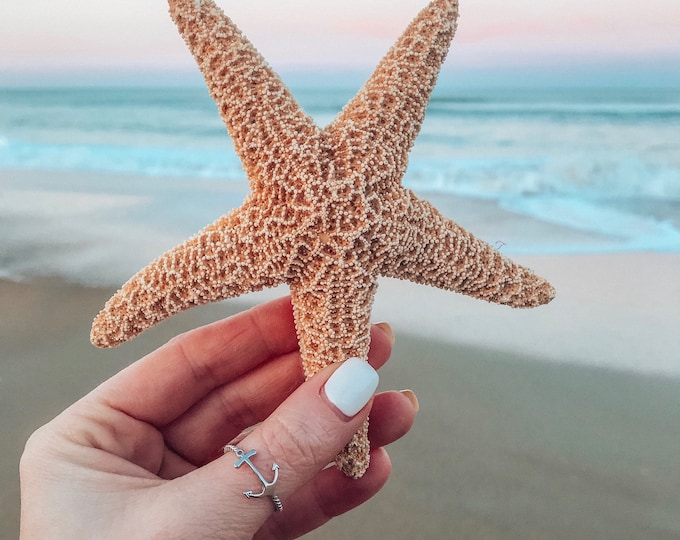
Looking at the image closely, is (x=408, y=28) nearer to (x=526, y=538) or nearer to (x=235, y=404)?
(x=235, y=404)

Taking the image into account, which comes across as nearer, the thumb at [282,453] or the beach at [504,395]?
the thumb at [282,453]

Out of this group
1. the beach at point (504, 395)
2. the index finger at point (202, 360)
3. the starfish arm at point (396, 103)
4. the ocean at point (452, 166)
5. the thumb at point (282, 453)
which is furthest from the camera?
the ocean at point (452, 166)

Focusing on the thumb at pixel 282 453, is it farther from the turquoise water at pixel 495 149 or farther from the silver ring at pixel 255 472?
the turquoise water at pixel 495 149

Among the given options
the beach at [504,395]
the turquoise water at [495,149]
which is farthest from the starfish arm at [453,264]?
the turquoise water at [495,149]

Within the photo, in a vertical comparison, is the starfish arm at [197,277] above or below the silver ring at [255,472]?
above

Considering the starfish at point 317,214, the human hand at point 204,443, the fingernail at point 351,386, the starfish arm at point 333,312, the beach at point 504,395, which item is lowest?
the beach at point 504,395

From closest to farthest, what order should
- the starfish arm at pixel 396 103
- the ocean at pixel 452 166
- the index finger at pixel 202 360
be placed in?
the starfish arm at pixel 396 103, the index finger at pixel 202 360, the ocean at pixel 452 166

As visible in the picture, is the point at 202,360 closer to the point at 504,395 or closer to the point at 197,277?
the point at 197,277

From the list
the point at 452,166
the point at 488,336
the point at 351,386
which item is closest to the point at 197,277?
the point at 351,386

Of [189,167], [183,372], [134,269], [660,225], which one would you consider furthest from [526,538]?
[189,167]
